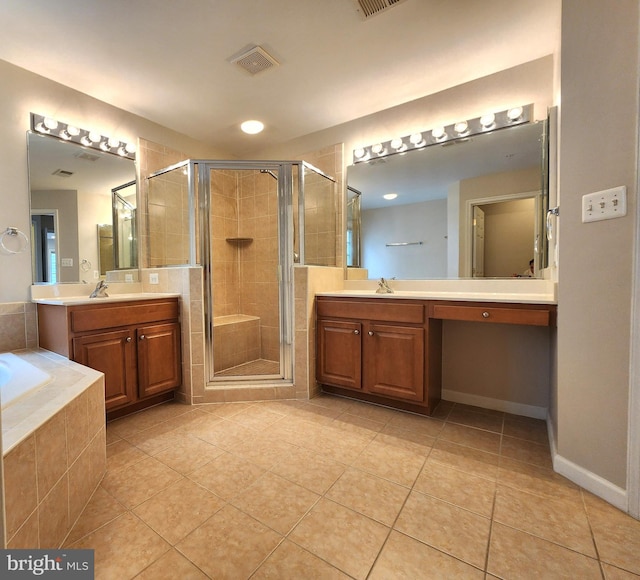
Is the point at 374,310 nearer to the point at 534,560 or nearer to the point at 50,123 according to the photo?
the point at 534,560

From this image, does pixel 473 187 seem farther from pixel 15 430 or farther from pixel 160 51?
pixel 15 430

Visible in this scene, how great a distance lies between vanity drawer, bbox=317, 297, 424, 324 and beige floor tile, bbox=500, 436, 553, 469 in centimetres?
83

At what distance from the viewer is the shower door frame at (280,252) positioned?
2518 mm

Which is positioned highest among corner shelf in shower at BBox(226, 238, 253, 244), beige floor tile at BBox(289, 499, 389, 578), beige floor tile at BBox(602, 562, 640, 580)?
corner shelf in shower at BBox(226, 238, 253, 244)

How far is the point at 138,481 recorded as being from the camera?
4.95ft

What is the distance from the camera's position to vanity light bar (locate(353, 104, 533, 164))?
A: 2.20 meters

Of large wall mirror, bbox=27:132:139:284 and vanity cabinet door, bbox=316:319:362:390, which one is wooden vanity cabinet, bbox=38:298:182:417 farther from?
vanity cabinet door, bbox=316:319:362:390

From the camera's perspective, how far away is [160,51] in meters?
2.02

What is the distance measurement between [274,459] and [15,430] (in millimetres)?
1081

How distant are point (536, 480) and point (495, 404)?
2.77 ft

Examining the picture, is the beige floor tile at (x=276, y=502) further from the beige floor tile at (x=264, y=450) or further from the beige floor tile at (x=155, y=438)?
the beige floor tile at (x=155, y=438)

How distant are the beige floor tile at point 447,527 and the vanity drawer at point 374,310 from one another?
1.06 m

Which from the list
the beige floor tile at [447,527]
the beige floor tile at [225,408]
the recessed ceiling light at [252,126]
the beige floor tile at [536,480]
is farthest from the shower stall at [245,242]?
the beige floor tile at [536,480]

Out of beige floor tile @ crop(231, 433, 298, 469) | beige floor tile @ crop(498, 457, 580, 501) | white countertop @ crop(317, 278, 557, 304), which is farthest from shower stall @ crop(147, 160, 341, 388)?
beige floor tile @ crop(498, 457, 580, 501)
